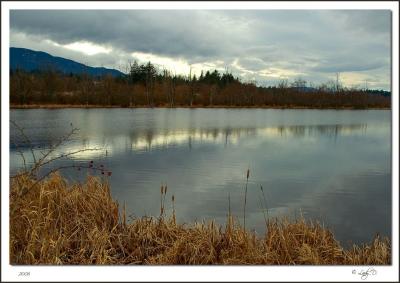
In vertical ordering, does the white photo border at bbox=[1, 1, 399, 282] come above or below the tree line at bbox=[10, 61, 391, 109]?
below

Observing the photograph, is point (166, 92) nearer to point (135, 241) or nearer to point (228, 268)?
point (135, 241)

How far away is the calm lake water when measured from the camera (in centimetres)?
595

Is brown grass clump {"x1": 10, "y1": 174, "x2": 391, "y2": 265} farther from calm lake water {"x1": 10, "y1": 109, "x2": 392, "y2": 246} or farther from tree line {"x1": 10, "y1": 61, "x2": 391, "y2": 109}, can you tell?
tree line {"x1": 10, "y1": 61, "x2": 391, "y2": 109}

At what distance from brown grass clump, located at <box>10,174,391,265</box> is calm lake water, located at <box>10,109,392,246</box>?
129 cm

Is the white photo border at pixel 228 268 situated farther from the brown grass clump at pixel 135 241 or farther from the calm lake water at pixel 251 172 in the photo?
the calm lake water at pixel 251 172

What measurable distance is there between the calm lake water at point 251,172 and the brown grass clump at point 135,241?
1287 mm

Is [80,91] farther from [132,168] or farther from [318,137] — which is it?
[132,168]

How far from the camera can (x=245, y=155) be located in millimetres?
11734

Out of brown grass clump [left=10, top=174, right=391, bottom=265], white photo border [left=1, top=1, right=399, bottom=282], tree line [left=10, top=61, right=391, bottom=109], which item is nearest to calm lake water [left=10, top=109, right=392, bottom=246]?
white photo border [left=1, top=1, right=399, bottom=282]

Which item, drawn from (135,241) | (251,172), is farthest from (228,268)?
(251,172)

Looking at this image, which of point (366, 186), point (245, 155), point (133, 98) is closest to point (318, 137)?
point (245, 155)

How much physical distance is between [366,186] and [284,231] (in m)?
4.59

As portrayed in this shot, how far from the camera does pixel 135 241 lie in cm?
380

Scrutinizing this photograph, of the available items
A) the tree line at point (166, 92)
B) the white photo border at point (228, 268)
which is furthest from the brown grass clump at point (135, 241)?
the tree line at point (166, 92)
